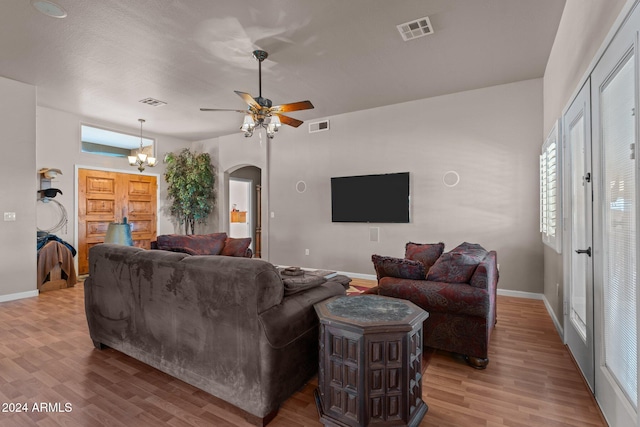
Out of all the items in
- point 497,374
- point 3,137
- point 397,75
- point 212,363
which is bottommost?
point 497,374

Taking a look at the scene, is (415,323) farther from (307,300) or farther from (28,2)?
(28,2)

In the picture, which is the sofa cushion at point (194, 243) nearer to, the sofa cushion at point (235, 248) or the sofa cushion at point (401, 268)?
the sofa cushion at point (235, 248)

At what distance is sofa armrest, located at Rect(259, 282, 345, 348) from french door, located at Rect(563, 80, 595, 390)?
1.80 metres

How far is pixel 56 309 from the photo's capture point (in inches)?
156

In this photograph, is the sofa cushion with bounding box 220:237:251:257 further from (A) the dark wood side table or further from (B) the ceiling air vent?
(A) the dark wood side table

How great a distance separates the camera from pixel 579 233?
2.40 m

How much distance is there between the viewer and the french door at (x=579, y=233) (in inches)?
82.0

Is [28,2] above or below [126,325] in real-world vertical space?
above

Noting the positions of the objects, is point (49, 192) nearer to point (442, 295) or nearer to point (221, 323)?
point (221, 323)

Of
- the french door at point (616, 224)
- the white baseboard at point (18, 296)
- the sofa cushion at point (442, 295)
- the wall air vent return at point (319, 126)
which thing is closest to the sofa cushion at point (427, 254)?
the sofa cushion at point (442, 295)

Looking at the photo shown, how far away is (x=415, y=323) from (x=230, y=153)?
21.4 ft

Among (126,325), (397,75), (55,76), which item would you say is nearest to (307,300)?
(126,325)

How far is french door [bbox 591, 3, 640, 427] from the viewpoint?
1.44m

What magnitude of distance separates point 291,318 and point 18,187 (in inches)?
198
